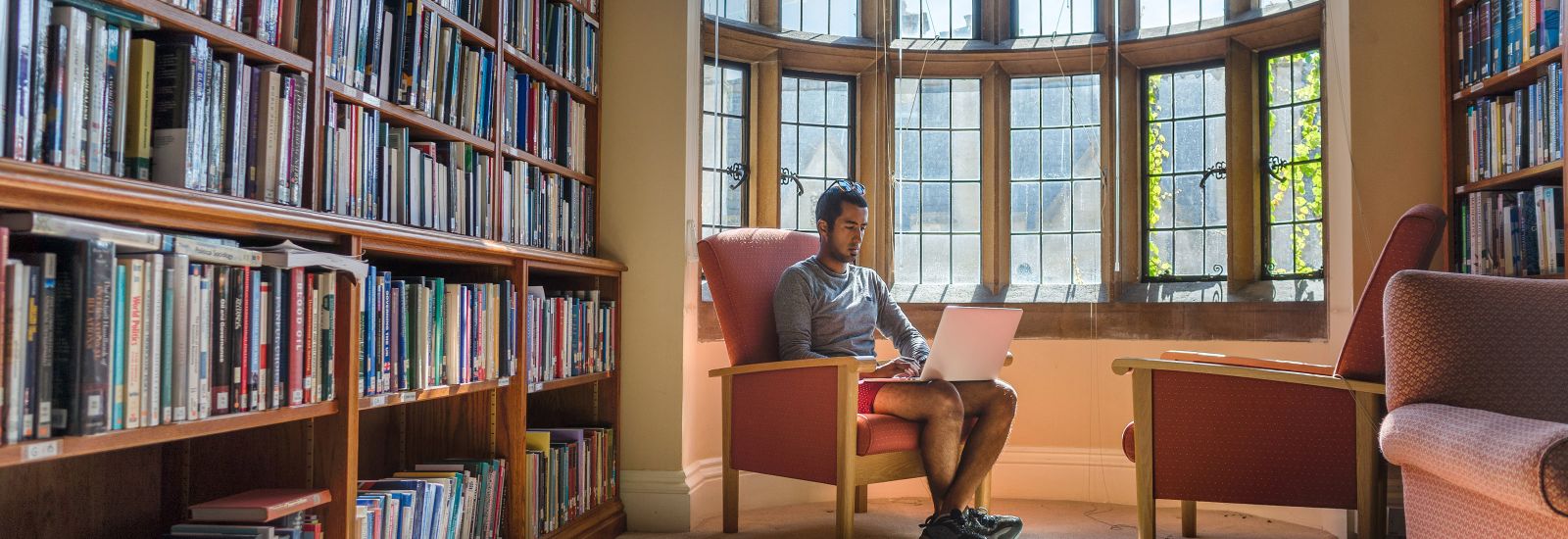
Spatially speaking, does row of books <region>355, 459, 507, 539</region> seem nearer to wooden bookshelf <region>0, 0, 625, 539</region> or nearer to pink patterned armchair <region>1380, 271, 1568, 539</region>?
wooden bookshelf <region>0, 0, 625, 539</region>

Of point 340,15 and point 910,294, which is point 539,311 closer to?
point 340,15

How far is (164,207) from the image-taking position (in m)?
1.51

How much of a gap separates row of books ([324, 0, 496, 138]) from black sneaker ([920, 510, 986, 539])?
157 cm

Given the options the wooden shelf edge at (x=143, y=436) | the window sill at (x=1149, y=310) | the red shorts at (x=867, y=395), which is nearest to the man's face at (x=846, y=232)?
the red shorts at (x=867, y=395)

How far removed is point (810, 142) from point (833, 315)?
1.22 metres

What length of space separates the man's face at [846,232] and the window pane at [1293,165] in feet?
5.74

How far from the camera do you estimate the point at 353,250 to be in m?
1.97

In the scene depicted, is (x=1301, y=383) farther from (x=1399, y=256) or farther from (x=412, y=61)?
(x=412, y=61)

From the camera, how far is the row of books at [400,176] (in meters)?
A: 2.14


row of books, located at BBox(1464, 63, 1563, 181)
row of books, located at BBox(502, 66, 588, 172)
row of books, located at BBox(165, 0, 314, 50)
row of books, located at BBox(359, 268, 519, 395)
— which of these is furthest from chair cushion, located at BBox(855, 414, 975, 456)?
row of books, located at BBox(1464, 63, 1563, 181)

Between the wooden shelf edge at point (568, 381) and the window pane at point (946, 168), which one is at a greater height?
the window pane at point (946, 168)

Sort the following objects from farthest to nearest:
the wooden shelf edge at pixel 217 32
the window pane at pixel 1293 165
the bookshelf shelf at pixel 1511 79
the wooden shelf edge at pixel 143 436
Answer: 1. the window pane at pixel 1293 165
2. the bookshelf shelf at pixel 1511 79
3. the wooden shelf edge at pixel 217 32
4. the wooden shelf edge at pixel 143 436

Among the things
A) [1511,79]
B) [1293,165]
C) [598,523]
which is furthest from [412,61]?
[1293,165]

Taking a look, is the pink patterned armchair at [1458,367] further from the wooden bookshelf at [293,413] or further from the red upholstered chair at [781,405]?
the wooden bookshelf at [293,413]
